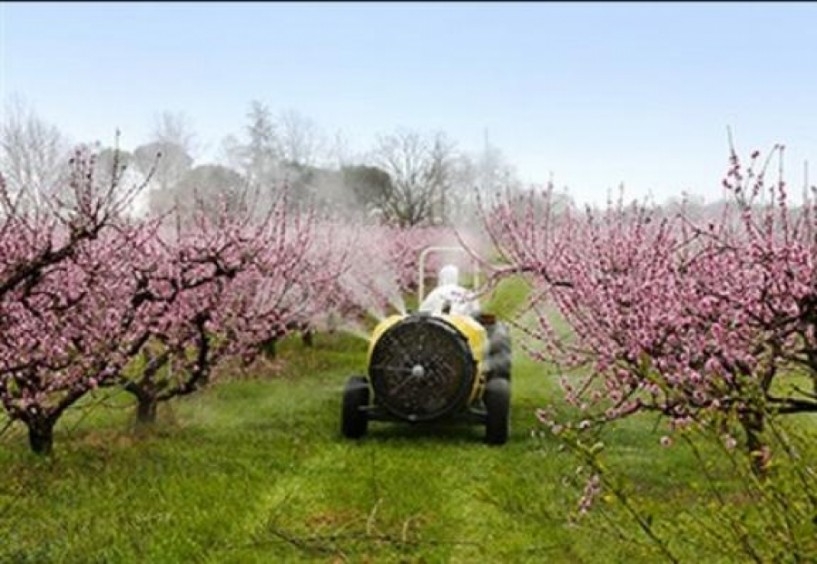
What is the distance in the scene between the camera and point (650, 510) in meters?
3.36

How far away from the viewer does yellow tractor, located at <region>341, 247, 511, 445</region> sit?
10625mm

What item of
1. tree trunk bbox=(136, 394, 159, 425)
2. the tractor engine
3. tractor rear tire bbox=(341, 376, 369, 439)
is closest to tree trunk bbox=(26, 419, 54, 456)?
tree trunk bbox=(136, 394, 159, 425)

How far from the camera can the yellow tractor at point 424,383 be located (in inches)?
418

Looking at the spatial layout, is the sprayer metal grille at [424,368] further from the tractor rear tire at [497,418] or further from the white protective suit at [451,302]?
the white protective suit at [451,302]

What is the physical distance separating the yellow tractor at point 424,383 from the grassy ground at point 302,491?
10.3 inches

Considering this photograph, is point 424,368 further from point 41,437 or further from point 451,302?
point 41,437

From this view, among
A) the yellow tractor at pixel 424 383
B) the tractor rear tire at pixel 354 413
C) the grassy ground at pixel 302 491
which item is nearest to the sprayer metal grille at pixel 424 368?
the yellow tractor at pixel 424 383

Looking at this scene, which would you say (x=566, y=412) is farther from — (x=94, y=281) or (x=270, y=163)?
(x=270, y=163)

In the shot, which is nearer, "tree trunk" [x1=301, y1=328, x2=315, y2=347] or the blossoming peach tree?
the blossoming peach tree

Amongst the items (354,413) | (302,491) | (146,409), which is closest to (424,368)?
(354,413)

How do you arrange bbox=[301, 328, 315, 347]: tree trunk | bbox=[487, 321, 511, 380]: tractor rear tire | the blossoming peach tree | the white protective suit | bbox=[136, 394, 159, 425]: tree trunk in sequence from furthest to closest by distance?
bbox=[301, 328, 315, 347]: tree trunk → bbox=[487, 321, 511, 380]: tractor rear tire → the white protective suit → bbox=[136, 394, 159, 425]: tree trunk → the blossoming peach tree

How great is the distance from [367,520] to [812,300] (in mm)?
3307

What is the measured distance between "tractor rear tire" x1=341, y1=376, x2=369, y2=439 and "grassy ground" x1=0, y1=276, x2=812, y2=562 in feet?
0.48

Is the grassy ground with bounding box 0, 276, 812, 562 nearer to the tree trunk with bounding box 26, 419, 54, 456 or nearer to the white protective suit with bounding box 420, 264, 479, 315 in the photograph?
the tree trunk with bounding box 26, 419, 54, 456
